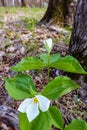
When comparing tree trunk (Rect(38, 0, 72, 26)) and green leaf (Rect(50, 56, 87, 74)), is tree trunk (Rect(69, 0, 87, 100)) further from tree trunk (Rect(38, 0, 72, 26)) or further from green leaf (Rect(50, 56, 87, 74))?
tree trunk (Rect(38, 0, 72, 26))

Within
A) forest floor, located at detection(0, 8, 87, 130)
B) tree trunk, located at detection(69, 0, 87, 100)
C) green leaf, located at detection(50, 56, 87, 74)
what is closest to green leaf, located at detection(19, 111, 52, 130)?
green leaf, located at detection(50, 56, 87, 74)

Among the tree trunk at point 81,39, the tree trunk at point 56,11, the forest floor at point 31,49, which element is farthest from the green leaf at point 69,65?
the tree trunk at point 56,11

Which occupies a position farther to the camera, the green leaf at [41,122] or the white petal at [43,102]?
the green leaf at [41,122]

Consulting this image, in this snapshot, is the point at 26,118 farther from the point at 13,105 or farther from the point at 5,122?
the point at 13,105

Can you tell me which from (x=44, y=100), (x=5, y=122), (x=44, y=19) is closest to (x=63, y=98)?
(x=5, y=122)

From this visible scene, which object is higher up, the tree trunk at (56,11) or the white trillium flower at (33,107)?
the white trillium flower at (33,107)

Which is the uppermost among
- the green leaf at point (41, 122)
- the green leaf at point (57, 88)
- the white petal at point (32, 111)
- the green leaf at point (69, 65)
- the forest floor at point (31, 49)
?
the green leaf at point (69, 65)

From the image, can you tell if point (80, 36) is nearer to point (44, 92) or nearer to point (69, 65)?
point (69, 65)

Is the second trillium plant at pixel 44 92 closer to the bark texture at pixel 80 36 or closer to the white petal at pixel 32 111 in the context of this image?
the white petal at pixel 32 111
